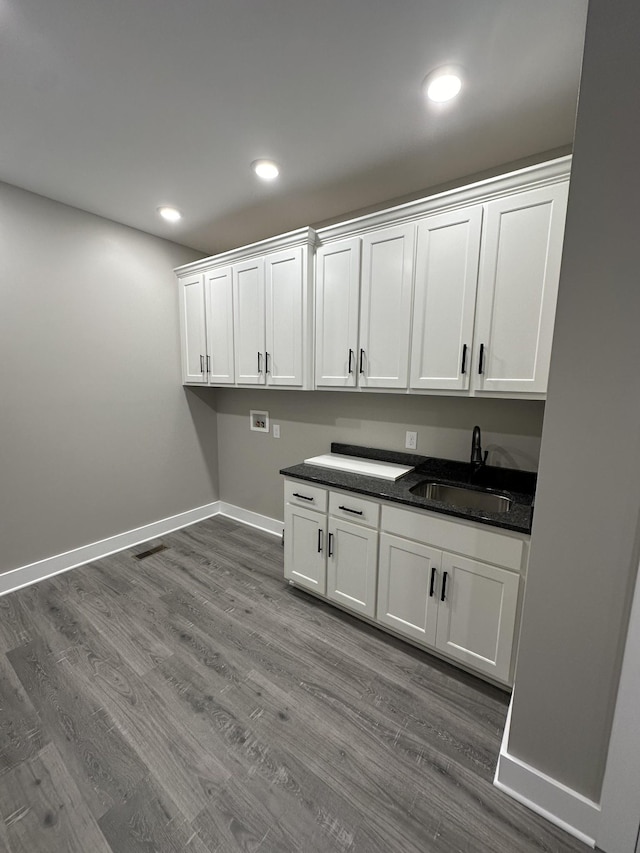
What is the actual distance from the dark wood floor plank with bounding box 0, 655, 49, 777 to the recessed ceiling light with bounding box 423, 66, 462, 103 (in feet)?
10.4

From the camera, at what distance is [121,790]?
1257 mm

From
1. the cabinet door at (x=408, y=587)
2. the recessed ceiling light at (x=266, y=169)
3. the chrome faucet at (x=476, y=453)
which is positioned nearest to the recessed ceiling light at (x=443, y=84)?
the recessed ceiling light at (x=266, y=169)

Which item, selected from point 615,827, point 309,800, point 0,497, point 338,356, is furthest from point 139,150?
point 615,827


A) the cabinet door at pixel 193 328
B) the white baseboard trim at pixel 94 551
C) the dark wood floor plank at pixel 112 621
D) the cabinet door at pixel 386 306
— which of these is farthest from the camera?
the cabinet door at pixel 193 328

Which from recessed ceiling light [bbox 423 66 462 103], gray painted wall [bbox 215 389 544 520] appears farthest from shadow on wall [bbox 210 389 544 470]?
recessed ceiling light [bbox 423 66 462 103]

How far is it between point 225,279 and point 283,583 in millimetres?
2478

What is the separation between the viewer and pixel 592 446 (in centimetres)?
101

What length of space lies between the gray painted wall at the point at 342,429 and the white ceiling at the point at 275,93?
1409 millimetres

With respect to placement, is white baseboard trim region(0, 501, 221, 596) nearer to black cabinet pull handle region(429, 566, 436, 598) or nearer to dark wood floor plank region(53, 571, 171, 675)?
dark wood floor plank region(53, 571, 171, 675)

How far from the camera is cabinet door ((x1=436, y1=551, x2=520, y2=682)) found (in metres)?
1.58

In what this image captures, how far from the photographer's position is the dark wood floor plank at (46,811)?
1108 mm

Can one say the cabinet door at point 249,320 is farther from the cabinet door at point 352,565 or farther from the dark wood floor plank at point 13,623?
the dark wood floor plank at point 13,623

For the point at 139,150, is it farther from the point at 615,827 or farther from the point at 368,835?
the point at 615,827

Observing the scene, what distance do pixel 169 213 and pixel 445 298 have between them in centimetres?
216
